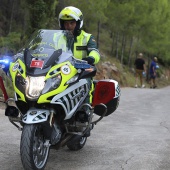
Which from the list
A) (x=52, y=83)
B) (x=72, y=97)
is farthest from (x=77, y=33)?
(x=52, y=83)

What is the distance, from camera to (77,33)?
540cm

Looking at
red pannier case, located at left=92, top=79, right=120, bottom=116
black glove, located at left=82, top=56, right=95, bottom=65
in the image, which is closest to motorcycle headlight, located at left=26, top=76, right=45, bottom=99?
black glove, located at left=82, top=56, right=95, bottom=65

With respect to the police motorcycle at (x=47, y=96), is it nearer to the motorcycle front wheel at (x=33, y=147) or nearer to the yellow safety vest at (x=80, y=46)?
the motorcycle front wheel at (x=33, y=147)

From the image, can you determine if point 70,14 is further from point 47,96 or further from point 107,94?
point 47,96

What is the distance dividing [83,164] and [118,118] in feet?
14.9

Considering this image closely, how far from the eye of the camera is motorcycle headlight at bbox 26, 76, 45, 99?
165 inches

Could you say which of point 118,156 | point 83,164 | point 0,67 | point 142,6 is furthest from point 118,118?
point 142,6

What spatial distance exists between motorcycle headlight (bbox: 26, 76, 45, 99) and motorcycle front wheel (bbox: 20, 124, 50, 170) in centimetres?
33

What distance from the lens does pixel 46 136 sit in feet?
14.2

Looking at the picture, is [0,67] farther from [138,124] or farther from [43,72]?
[138,124]

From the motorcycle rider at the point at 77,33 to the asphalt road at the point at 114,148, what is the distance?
869 millimetres

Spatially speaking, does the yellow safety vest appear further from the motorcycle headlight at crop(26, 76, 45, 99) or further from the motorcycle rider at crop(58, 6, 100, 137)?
the motorcycle headlight at crop(26, 76, 45, 99)

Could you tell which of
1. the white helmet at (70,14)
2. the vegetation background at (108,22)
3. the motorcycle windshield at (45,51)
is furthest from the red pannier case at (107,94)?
the vegetation background at (108,22)

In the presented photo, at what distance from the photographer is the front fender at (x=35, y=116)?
4.11 meters
